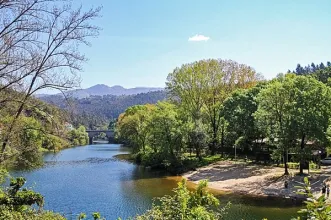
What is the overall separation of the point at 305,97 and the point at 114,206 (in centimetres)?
1720

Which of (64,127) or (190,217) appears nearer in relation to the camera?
(190,217)

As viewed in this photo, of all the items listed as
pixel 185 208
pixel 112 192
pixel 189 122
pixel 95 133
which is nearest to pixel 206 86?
pixel 189 122

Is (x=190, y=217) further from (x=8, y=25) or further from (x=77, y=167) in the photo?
(x=77, y=167)

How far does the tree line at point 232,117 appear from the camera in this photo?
2778 cm

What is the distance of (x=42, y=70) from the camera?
9.98 meters

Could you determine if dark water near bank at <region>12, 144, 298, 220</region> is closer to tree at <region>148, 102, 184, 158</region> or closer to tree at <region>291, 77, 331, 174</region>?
tree at <region>148, 102, 184, 158</region>

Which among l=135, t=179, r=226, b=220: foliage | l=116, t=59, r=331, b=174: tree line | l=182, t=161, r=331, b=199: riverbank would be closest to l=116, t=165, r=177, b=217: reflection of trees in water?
l=182, t=161, r=331, b=199: riverbank

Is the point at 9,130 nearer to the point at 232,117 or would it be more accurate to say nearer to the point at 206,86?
the point at 232,117

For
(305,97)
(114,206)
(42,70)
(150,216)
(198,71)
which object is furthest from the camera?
(198,71)

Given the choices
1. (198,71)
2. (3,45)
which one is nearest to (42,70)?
(3,45)

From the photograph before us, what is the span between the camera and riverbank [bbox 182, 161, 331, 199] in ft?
87.0

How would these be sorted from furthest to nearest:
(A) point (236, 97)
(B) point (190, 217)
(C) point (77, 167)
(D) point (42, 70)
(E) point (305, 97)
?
(C) point (77, 167) < (A) point (236, 97) < (E) point (305, 97) < (D) point (42, 70) < (B) point (190, 217)

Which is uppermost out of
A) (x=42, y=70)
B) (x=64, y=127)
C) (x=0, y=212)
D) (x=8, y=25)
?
(x=8, y=25)

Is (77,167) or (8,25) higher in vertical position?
(8,25)
